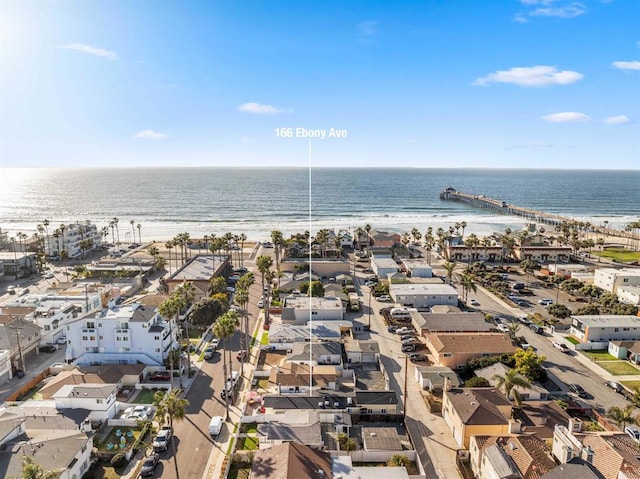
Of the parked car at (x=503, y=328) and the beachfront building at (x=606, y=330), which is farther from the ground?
the beachfront building at (x=606, y=330)

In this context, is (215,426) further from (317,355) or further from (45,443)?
(317,355)

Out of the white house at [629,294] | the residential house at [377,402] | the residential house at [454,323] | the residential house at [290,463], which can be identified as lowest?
the residential house at [377,402]

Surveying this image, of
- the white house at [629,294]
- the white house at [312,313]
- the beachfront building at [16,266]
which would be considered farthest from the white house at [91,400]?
the white house at [629,294]

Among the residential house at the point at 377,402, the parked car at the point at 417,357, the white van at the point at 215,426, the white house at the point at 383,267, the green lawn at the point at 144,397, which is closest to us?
the white van at the point at 215,426

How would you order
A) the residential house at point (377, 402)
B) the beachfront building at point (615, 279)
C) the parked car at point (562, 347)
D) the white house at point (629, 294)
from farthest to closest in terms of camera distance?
the beachfront building at point (615, 279)
the white house at point (629, 294)
the parked car at point (562, 347)
the residential house at point (377, 402)

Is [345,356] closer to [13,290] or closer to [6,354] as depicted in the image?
[6,354]

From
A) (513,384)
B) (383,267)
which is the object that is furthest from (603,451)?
(383,267)

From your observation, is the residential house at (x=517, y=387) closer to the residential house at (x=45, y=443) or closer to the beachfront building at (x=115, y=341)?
the beachfront building at (x=115, y=341)

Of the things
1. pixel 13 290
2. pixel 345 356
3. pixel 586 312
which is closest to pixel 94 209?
pixel 13 290
